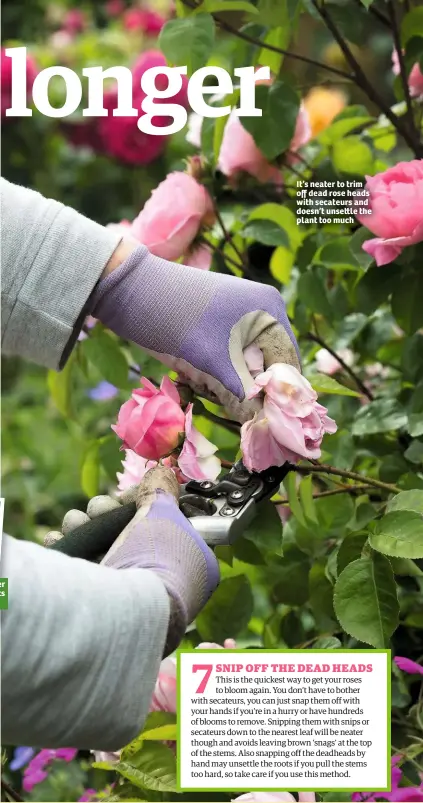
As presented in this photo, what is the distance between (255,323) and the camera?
0.76m

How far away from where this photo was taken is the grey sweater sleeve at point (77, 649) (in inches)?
22.7

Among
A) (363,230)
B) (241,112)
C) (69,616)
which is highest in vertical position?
(241,112)

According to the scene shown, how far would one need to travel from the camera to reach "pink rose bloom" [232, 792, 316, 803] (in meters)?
0.78

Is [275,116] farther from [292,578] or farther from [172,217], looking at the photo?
[292,578]

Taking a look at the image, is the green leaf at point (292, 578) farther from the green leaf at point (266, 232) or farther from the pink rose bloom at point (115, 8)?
the pink rose bloom at point (115, 8)

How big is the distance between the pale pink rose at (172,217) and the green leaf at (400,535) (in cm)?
31

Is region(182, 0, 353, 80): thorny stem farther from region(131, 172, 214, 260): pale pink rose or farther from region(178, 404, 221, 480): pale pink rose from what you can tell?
region(178, 404, 221, 480): pale pink rose

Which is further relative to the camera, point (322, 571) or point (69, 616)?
point (322, 571)

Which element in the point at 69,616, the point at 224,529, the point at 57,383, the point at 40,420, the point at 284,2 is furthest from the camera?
the point at 40,420

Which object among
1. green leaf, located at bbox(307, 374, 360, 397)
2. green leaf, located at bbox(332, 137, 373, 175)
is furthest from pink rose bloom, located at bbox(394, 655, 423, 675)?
green leaf, located at bbox(332, 137, 373, 175)

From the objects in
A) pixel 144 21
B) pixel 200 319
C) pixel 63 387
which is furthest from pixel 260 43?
pixel 144 21

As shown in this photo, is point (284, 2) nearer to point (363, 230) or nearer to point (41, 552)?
point (363, 230)

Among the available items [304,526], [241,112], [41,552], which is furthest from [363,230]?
[41,552]

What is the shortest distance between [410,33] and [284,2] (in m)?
0.12
